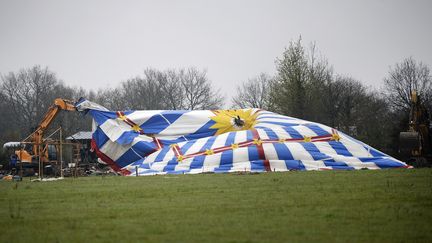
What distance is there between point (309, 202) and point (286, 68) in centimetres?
2817

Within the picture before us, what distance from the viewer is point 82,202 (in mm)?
10781

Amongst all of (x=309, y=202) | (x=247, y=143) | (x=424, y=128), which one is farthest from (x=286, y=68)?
(x=309, y=202)

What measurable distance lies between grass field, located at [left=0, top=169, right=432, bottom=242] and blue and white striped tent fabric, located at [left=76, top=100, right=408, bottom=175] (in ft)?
30.7

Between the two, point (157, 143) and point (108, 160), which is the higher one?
point (157, 143)

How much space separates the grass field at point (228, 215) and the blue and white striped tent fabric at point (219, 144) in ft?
30.7

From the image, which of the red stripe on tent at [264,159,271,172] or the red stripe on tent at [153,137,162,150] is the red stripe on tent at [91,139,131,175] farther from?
the red stripe on tent at [264,159,271,172]

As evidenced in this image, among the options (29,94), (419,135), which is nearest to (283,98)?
(419,135)

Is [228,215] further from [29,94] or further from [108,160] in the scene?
[29,94]

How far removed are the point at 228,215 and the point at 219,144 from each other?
1493 cm

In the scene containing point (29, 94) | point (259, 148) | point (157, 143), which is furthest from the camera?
point (29, 94)

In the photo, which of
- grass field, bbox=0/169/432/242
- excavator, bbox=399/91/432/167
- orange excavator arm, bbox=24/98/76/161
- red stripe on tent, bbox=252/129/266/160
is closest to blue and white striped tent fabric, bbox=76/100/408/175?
red stripe on tent, bbox=252/129/266/160

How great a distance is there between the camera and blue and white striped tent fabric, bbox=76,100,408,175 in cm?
2208

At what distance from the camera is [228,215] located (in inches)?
329

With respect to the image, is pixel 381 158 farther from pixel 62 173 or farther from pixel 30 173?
pixel 30 173
